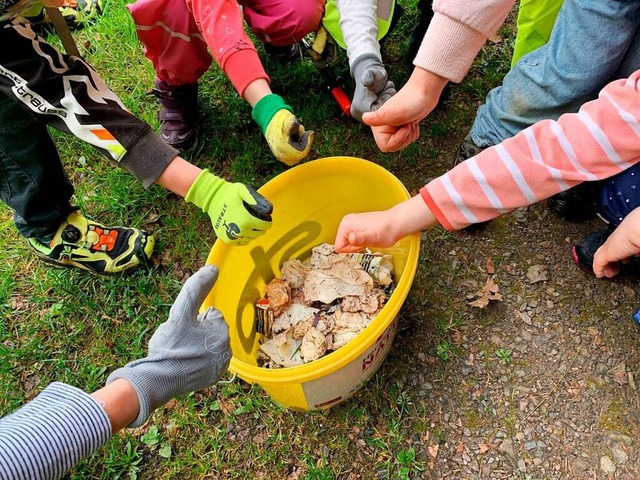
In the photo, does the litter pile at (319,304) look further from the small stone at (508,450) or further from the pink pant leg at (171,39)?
the pink pant leg at (171,39)

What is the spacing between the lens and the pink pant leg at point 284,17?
152cm

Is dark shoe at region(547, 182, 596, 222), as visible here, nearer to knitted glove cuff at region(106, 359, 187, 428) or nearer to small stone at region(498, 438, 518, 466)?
small stone at region(498, 438, 518, 466)

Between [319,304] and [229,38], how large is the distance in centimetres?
70

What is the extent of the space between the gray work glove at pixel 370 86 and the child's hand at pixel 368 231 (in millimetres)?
332

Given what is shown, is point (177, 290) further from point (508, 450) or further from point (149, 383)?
point (508, 450)

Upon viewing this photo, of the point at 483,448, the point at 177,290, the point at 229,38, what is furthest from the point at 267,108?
the point at 483,448

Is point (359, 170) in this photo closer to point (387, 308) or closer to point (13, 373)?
point (387, 308)

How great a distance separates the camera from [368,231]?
3.67 ft

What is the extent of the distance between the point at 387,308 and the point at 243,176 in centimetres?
79

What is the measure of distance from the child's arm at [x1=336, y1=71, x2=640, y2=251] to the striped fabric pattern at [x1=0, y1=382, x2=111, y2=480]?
2.20 feet

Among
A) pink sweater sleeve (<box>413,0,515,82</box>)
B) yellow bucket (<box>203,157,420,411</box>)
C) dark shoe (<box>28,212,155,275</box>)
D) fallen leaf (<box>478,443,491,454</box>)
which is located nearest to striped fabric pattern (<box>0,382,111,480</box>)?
yellow bucket (<box>203,157,420,411</box>)

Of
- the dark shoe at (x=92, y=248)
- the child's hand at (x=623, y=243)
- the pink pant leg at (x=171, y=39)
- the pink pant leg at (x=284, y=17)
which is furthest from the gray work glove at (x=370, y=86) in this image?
the dark shoe at (x=92, y=248)

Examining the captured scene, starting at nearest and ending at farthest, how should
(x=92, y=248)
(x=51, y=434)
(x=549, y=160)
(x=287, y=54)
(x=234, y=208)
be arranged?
1. (x=51, y=434)
2. (x=549, y=160)
3. (x=234, y=208)
4. (x=92, y=248)
5. (x=287, y=54)

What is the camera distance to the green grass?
126 centimetres
